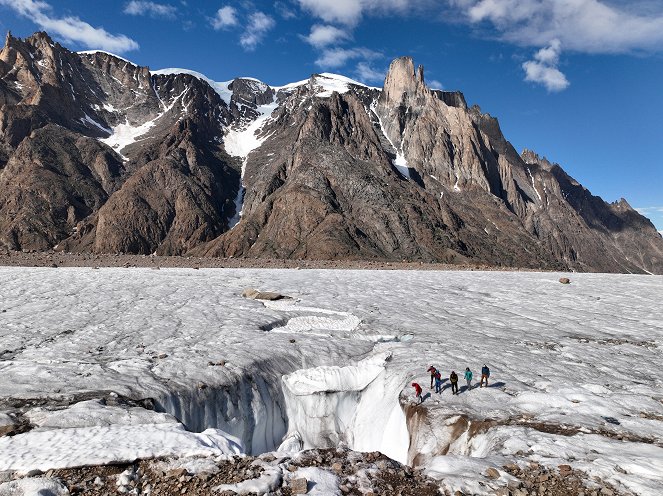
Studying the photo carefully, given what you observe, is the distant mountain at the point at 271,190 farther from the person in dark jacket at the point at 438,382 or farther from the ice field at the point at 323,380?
the person in dark jacket at the point at 438,382

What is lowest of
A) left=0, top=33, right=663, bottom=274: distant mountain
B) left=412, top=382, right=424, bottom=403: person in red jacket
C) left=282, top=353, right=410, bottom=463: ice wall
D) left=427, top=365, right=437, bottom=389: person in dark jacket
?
left=282, top=353, right=410, bottom=463: ice wall

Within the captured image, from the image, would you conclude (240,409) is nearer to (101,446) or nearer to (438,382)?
(101,446)

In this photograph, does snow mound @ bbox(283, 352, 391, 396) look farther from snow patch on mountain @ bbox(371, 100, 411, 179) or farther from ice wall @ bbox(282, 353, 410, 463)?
snow patch on mountain @ bbox(371, 100, 411, 179)

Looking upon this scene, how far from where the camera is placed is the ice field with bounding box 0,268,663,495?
934 cm

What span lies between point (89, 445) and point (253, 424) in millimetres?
5869

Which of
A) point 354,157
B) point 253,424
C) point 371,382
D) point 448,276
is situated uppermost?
point 354,157

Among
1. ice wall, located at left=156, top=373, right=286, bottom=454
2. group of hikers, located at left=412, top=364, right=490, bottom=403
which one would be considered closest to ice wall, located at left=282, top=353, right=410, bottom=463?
ice wall, located at left=156, top=373, right=286, bottom=454

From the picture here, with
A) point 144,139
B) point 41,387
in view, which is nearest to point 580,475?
point 41,387

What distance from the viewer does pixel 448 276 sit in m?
41.3

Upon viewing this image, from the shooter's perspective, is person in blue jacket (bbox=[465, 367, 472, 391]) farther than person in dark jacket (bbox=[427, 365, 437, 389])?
Yes

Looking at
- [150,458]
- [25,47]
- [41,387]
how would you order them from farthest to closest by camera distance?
[25,47] < [41,387] < [150,458]

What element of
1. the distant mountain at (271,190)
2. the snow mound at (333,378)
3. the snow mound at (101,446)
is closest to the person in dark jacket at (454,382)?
the snow mound at (333,378)

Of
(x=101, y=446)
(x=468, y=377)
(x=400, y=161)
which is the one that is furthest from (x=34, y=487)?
(x=400, y=161)

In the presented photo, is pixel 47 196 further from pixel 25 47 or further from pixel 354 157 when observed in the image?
pixel 25 47
